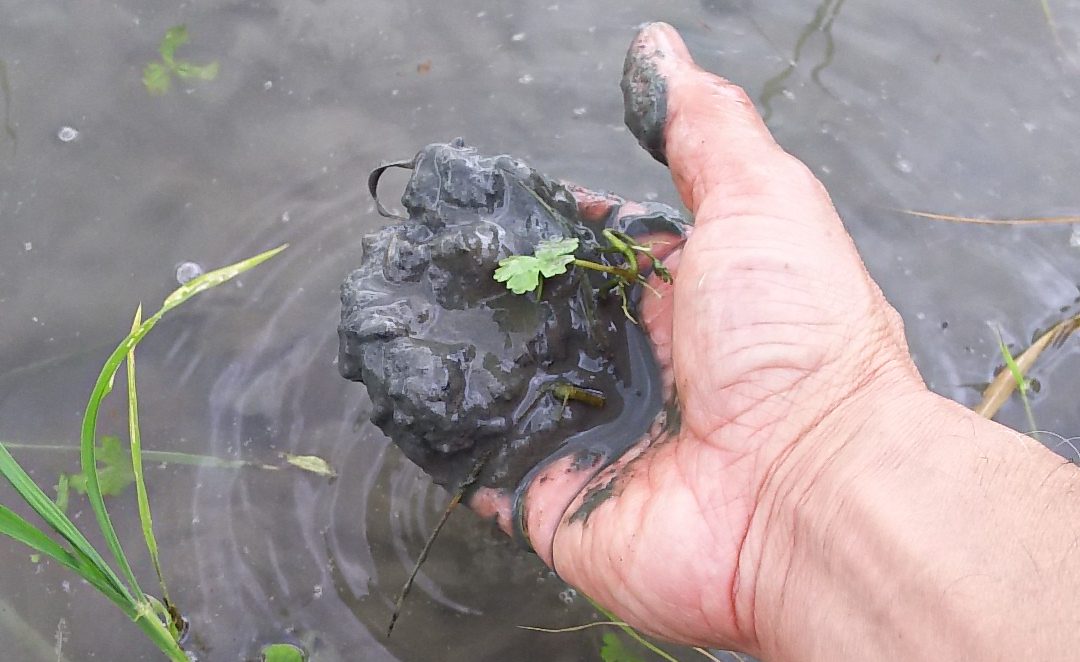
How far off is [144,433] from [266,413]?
0.46 meters

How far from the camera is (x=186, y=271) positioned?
10.9 feet

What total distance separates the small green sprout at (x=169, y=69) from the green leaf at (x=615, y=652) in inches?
120

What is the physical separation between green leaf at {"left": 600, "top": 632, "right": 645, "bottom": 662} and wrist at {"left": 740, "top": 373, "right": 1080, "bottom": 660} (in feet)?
2.56

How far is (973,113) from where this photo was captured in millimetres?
3688

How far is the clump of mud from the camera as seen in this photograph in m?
2.17

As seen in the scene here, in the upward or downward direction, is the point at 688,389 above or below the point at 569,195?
below

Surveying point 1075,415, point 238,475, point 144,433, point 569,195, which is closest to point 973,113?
point 1075,415

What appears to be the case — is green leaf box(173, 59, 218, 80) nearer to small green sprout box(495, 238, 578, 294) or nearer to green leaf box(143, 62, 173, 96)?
green leaf box(143, 62, 173, 96)

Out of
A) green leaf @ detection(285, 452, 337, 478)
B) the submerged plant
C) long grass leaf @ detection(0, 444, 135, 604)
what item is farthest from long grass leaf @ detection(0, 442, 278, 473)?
long grass leaf @ detection(0, 444, 135, 604)

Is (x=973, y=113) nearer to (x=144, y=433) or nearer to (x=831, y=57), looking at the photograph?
(x=831, y=57)

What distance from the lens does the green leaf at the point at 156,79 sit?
3.67 metres

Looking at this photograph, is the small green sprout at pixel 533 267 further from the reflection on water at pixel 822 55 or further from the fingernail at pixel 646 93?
the reflection on water at pixel 822 55

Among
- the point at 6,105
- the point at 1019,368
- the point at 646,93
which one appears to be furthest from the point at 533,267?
the point at 6,105

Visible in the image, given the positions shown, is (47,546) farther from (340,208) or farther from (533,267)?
→ (340,208)
